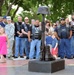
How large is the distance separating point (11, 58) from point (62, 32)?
254cm

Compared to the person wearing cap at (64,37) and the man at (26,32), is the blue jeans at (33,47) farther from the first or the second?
the person wearing cap at (64,37)

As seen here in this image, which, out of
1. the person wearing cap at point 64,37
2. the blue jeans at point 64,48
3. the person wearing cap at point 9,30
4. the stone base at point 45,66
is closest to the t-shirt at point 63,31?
the person wearing cap at point 64,37

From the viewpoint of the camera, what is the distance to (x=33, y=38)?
48.8ft

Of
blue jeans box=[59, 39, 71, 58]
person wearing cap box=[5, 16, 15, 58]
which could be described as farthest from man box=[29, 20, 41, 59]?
blue jeans box=[59, 39, 71, 58]

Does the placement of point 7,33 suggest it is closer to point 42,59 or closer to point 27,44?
point 27,44

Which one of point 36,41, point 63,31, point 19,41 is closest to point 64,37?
point 63,31

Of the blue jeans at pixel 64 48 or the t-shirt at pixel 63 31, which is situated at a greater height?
the t-shirt at pixel 63 31

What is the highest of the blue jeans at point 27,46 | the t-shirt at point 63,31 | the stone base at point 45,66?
the t-shirt at point 63,31

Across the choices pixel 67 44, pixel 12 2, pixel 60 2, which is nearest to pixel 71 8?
pixel 60 2

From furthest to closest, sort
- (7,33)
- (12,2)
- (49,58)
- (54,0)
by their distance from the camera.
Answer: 1. (12,2)
2. (54,0)
3. (7,33)
4. (49,58)

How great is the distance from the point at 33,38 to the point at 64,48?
1.60 meters

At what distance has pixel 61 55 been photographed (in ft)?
50.5

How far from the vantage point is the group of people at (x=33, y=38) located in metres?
14.9

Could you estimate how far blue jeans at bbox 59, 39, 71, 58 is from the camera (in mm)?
15352
